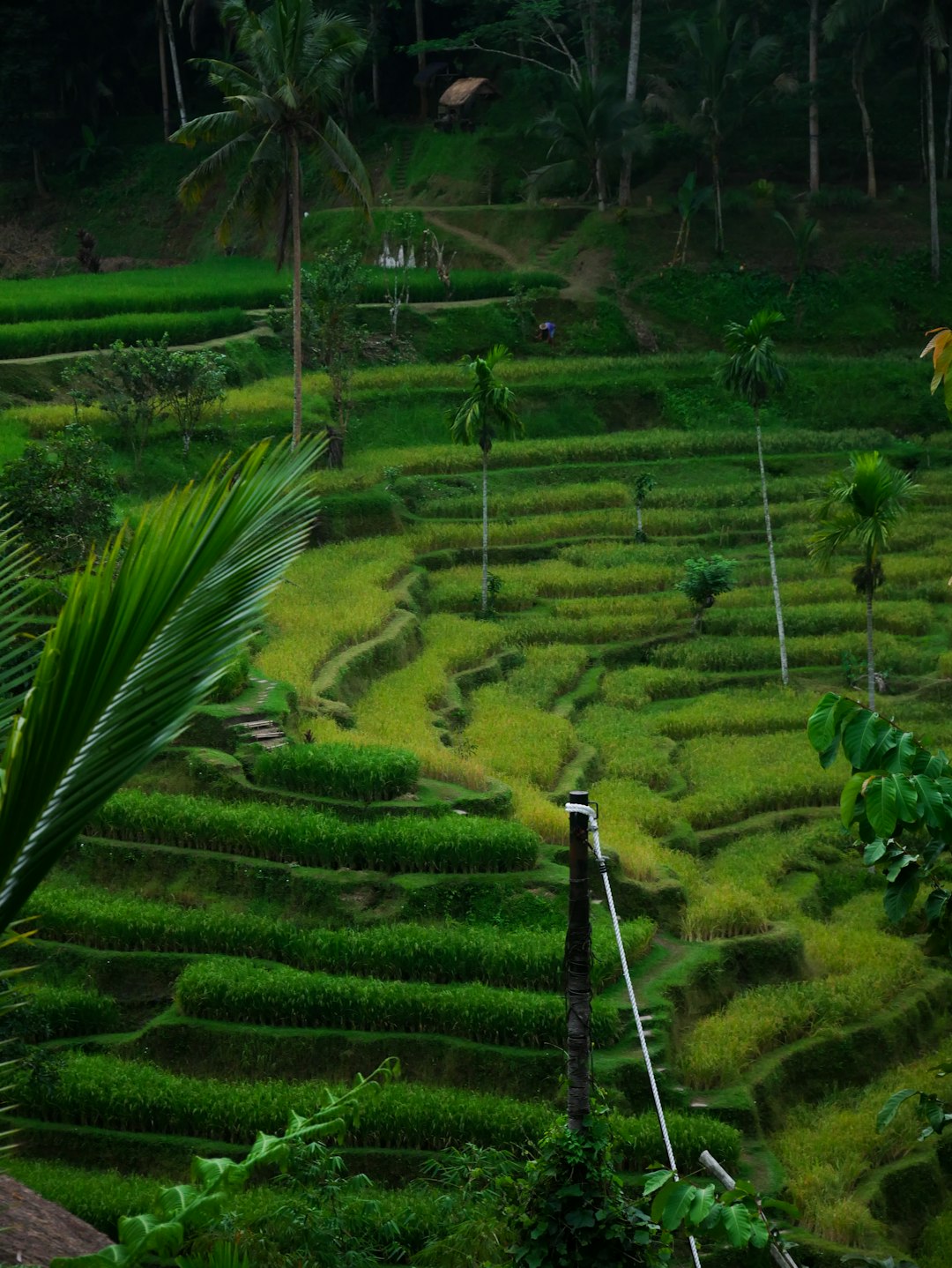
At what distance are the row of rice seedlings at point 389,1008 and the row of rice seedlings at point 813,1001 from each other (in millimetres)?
872

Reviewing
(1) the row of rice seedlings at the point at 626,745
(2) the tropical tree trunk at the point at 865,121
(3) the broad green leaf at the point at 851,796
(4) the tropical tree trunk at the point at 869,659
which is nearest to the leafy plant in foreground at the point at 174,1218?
(3) the broad green leaf at the point at 851,796

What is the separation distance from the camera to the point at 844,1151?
12180 millimetres

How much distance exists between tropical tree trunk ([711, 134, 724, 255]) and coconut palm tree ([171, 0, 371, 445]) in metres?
14.8

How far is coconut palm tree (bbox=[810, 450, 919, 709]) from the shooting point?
63.9 feet

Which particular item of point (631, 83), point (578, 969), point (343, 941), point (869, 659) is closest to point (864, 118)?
point (631, 83)

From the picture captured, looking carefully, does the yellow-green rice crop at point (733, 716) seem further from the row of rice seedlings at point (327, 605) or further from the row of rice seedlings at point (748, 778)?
the row of rice seedlings at point (327, 605)

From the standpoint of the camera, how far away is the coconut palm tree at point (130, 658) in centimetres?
321

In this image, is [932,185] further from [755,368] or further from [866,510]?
[866,510]

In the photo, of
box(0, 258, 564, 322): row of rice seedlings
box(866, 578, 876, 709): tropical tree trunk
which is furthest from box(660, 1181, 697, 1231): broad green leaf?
box(0, 258, 564, 322): row of rice seedlings

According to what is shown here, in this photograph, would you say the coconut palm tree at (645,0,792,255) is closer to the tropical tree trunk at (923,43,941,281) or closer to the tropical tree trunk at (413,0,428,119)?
the tropical tree trunk at (923,43,941,281)

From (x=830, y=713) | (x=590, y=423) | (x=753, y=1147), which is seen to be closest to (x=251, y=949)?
(x=753, y=1147)

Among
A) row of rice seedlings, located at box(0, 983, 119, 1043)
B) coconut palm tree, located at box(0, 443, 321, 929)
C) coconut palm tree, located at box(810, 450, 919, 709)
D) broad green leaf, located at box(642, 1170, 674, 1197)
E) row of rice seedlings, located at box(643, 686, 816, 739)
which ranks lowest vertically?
row of rice seedlings, located at box(643, 686, 816, 739)

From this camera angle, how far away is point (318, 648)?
20000 mm

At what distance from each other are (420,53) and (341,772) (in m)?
32.4
